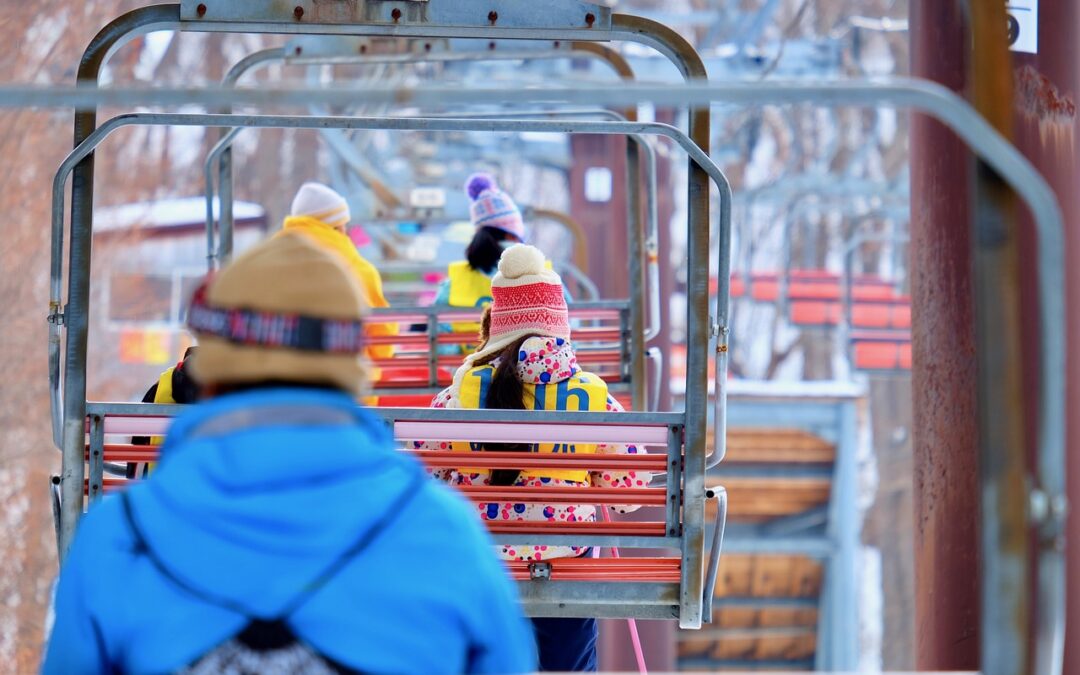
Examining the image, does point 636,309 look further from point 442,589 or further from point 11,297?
point 11,297

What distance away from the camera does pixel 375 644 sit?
1949 millimetres

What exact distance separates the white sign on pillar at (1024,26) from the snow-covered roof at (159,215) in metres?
15.4

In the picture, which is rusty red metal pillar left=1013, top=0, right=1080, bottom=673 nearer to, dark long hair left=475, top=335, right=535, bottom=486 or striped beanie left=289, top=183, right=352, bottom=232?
dark long hair left=475, top=335, right=535, bottom=486

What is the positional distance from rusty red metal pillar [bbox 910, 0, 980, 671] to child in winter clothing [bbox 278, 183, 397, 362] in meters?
2.49

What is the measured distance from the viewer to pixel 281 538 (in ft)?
Result: 6.29

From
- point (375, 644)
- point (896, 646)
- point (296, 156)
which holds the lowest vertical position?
point (896, 646)

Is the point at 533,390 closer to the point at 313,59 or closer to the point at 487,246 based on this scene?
the point at 487,246

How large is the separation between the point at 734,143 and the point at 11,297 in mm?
7087

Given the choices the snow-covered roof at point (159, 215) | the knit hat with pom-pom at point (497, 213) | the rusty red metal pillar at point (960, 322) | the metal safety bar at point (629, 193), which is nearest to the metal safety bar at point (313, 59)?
the metal safety bar at point (629, 193)

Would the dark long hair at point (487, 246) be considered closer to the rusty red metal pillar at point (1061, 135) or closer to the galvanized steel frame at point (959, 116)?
the rusty red metal pillar at point (1061, 135)

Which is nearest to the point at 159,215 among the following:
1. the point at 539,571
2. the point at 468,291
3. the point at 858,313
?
the point at 858,313

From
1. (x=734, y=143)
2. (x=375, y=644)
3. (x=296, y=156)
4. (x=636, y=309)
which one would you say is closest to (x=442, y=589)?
(x=375, y=644)

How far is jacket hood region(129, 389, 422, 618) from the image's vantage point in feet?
6.31

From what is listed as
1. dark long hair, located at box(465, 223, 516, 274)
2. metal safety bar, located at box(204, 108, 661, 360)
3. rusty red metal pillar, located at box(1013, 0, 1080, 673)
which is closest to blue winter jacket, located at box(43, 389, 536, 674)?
rusty red metal pillar, located at box(1013, 0, 1080, 673)
